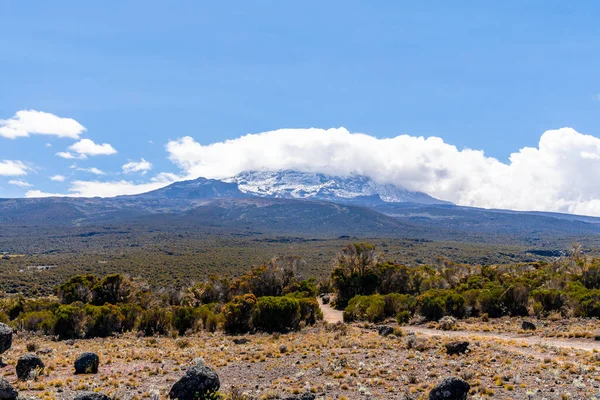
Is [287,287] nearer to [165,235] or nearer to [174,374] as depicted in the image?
[174,374]

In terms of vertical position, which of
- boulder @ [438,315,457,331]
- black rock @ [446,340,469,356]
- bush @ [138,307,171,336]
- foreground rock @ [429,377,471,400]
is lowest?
bush @ [138,307,171,336]

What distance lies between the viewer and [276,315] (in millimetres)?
Result: 26031

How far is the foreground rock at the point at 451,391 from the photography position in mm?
11414

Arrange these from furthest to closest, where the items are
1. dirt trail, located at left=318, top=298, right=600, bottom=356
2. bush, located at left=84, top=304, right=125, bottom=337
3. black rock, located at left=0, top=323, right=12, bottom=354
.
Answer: bush, located at left=84, top=304, right=125, bottom=337 < dirt trail, located at left=318, top=298, right=600, bottom=356 < black rock, located at left=0, top=323, right=12, bottom=354

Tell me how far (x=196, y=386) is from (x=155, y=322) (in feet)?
50.9

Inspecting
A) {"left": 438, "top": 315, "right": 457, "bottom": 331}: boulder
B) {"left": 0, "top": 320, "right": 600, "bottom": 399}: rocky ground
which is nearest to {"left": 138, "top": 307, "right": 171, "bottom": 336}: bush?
{"left": 0, "top": 320, "right": 600, "bottom": 399}: rocky ground

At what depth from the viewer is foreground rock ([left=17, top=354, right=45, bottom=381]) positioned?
14.7 m

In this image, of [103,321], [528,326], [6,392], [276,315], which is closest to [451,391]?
[6,392]

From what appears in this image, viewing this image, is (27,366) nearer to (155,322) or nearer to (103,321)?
(103,321)

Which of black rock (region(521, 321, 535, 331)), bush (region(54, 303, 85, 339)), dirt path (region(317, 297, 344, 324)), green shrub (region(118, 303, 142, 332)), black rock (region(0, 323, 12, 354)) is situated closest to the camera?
black rock (region(0, 323, 12, 354))

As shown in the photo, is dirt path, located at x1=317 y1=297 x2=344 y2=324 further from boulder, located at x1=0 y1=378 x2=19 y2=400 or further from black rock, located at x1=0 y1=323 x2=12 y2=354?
boulder, located at x1=0 y1=378 x2=19 y2=400

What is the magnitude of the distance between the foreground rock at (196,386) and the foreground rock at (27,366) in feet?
20.1

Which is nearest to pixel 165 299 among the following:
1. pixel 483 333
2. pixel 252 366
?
pixel 252 366

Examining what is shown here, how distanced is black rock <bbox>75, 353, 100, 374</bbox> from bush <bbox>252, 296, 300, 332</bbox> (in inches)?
450
